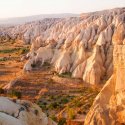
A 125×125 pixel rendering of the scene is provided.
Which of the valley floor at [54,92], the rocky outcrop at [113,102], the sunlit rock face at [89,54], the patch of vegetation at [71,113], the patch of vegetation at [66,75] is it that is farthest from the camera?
the patch of vegetation at [66,75]

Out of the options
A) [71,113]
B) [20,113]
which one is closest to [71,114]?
[71,113]

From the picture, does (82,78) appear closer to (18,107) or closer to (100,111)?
(100,111)

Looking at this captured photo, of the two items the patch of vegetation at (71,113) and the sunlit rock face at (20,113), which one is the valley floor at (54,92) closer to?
the patch of vegetation at (71,113)

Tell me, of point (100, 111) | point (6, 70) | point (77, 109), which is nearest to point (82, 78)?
point (77, 109)

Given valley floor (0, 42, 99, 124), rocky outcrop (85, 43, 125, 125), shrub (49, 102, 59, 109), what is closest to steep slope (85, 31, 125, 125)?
rocky outcrop (85, 43, 125, 125)

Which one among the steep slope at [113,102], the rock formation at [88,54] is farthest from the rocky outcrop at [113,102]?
the rock formation at [88,54]

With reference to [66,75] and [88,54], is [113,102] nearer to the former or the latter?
[66,75]
